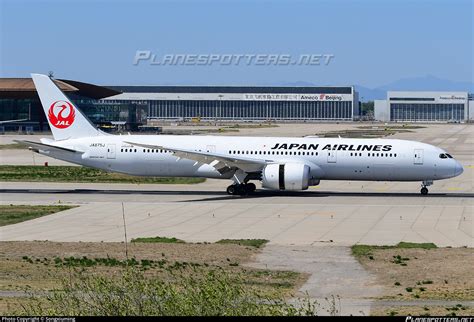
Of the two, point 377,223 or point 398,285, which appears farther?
point 377,223

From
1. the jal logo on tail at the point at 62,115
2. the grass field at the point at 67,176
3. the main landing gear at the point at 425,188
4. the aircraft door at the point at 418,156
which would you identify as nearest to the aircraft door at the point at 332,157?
the aircraft door at the point at 418,156

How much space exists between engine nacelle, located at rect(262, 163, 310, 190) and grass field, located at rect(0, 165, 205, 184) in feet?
38.0

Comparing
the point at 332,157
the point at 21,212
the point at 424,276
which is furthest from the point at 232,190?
the point at 424,276

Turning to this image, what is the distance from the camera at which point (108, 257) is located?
1297 inches

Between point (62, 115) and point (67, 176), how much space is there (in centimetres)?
892

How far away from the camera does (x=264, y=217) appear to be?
44938 millimetres

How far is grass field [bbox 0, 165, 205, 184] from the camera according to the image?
6475 centimetres

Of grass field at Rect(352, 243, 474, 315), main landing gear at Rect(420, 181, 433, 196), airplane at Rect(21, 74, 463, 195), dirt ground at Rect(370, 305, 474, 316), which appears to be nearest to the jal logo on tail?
airplane at Rect(21, 74, 463, 195)

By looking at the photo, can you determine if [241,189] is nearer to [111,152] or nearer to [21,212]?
[111,152]

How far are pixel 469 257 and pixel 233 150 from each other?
2530 cm

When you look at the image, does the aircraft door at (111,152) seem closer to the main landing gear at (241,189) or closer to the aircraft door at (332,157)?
the main landing gear at (241,189)

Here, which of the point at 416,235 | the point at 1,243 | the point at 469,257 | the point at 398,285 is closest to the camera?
the point at 398,285

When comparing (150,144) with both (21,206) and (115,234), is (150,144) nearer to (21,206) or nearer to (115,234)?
(21,206)

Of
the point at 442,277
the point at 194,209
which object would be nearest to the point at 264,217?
the point at 194,209
